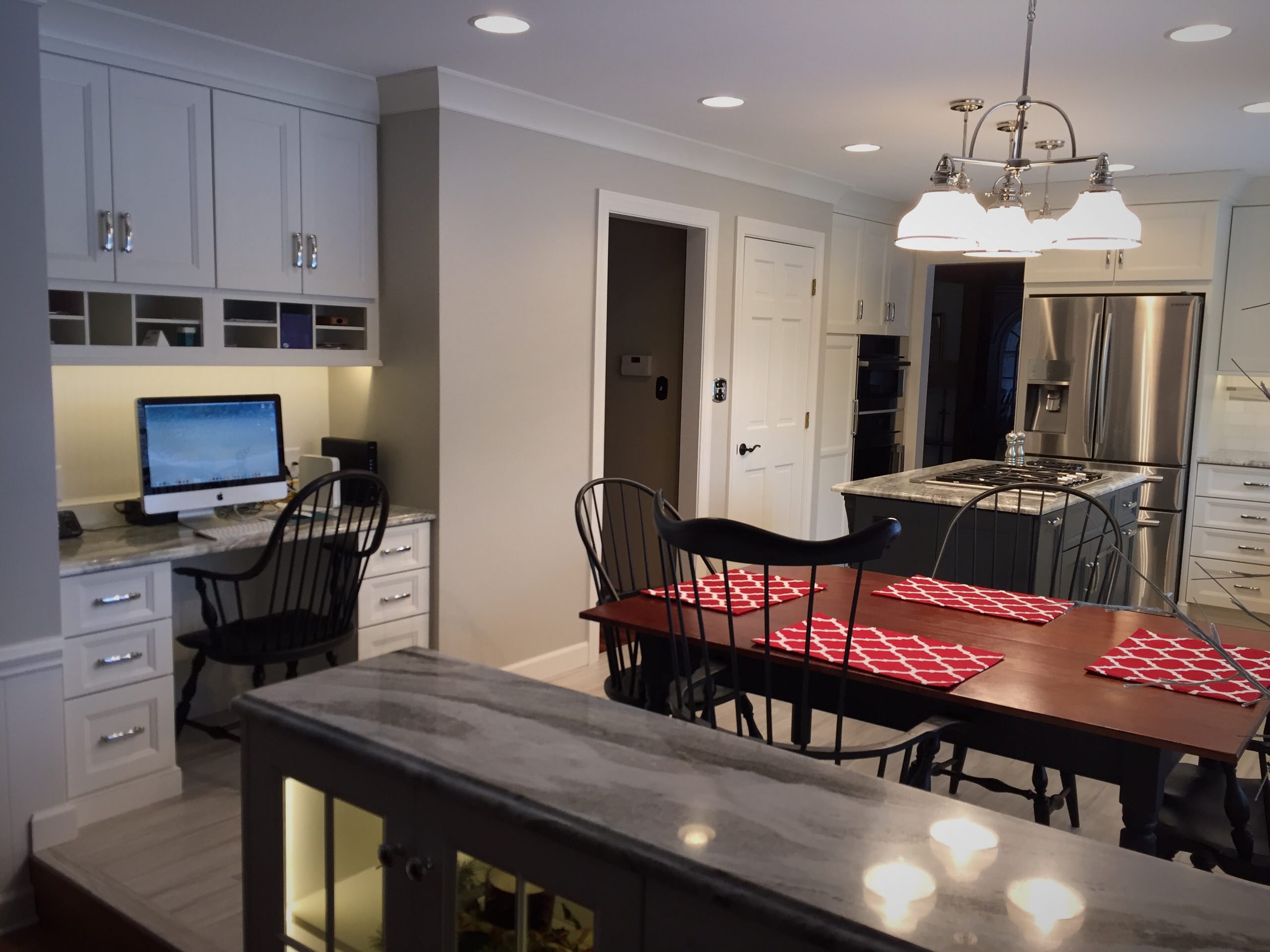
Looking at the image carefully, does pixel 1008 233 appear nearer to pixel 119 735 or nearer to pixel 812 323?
pixel 119 735

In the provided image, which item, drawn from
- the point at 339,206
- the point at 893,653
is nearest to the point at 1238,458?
the point at 893,653

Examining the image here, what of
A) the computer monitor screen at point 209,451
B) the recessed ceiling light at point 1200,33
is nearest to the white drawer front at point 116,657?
the computer monitor screen at point 209,451

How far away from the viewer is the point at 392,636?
3637 mm

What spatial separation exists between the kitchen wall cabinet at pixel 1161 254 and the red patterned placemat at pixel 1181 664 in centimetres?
356

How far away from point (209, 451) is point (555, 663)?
165cm

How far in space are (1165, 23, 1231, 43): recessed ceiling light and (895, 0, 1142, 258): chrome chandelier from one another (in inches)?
18.7

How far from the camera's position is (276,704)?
1.13 meters

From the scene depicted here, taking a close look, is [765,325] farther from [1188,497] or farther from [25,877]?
[25,877]

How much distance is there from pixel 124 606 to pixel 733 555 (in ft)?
6.43

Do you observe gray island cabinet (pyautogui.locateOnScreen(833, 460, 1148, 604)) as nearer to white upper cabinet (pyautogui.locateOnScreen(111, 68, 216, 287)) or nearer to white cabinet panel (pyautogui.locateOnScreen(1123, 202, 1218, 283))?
white cabinet panel (pyautogui.locateOnScreen(1123, 202, 1218, 283))

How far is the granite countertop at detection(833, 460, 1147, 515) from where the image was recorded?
363 cm

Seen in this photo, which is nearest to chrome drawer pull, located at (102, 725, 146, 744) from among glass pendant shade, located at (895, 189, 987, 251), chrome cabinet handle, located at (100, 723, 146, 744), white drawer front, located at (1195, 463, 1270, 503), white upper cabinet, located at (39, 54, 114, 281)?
chrome cabinet handle, located at (100, 723, 146, 744)

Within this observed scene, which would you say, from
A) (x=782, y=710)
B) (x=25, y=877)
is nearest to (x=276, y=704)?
(x=25, y=877)

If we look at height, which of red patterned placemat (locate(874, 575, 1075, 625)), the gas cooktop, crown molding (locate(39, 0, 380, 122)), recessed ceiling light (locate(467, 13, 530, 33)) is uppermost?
recessed ceiling light (locate(467, 13, 530, 33))
